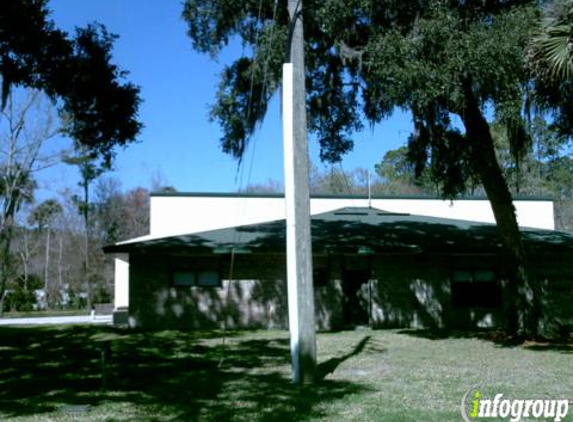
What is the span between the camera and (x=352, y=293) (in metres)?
24.4

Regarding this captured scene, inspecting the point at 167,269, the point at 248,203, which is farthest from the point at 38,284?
the point at 167,269

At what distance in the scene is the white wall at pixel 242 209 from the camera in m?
30.2

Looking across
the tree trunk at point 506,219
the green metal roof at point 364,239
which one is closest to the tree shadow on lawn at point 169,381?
the green metal roof at point 364,239

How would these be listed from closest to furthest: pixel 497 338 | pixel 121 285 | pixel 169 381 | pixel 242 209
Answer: pixel 169 381 < pixel 497 338 < pixel 242 209 < pixel 121 285

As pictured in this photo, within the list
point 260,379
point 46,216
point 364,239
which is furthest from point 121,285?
point 46,216

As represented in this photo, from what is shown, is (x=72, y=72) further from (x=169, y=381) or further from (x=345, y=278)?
(x=345, y=278)

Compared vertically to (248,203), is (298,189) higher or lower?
lower

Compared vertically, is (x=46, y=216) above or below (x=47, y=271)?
above

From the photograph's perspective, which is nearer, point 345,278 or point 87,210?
point 345,278

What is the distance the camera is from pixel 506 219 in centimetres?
1858

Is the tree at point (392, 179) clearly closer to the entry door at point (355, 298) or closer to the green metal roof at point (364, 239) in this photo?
the green metal roof at point (364, 239)

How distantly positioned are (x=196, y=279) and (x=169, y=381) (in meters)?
11.8

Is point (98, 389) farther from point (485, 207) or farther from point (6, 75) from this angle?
point (485, 207)

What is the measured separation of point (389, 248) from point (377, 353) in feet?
24.7
